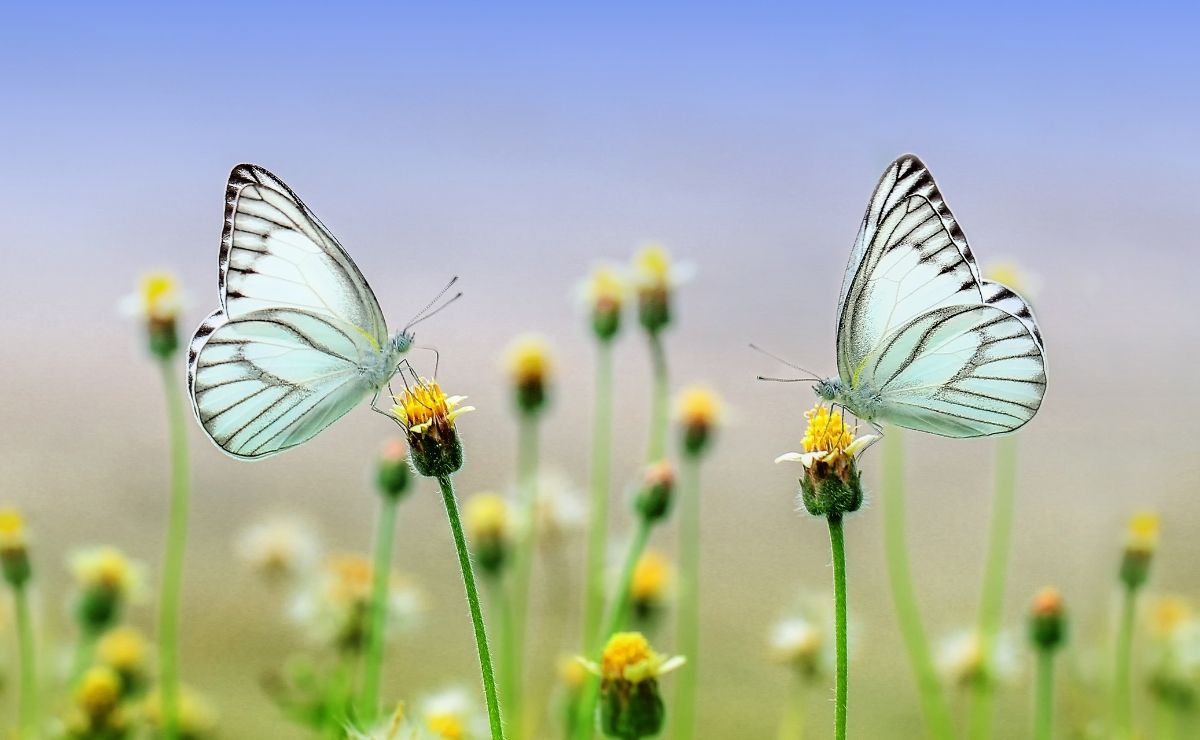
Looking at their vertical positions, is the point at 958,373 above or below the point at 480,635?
above

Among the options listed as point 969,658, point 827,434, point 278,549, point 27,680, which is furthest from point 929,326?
point 278,549

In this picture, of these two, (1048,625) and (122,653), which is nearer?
(1048,625)

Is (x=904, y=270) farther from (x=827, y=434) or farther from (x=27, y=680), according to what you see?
(x=27, y=680)

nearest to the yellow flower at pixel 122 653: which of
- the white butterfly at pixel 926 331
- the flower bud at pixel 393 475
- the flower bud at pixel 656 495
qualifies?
the flower bud at pixel 393 475

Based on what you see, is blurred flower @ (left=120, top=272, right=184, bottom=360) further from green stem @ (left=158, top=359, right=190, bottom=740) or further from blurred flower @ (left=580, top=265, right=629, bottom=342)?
blurred flower @ (left=580, top=265, right=629, bottom=342)

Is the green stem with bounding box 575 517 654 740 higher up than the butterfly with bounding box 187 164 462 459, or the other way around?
the butterfly with bounding box 187 164 462 459

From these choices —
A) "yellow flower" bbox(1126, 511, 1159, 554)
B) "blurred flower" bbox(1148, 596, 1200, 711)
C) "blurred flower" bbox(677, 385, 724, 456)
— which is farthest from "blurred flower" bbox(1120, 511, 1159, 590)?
"blurred flower" bbox(677, 385, 724, 456)

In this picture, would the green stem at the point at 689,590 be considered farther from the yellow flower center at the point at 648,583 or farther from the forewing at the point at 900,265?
the forewing at the point at 900,265
